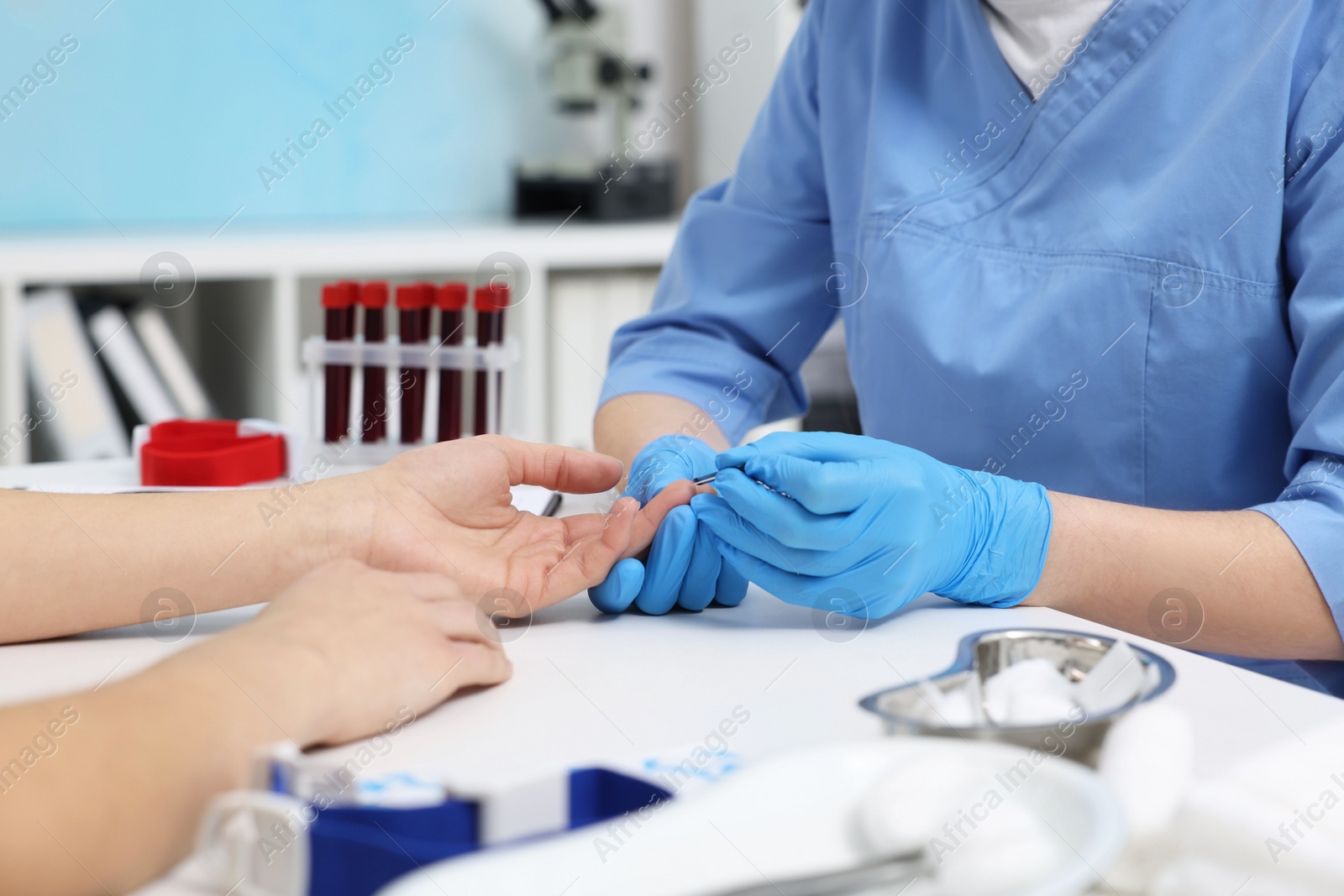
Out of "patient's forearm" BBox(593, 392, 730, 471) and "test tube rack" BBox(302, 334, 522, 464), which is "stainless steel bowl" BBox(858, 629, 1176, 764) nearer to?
"patient's forearm" BBox(593, 392, 730, 471)

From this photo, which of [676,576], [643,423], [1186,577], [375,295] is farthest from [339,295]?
[1186,577]

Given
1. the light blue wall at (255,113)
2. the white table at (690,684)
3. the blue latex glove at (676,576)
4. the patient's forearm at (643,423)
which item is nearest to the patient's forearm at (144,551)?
the white table at (690,684)

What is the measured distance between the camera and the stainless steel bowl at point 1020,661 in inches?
17.2

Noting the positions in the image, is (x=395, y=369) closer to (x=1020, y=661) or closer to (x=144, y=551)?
(x=144, y=551)

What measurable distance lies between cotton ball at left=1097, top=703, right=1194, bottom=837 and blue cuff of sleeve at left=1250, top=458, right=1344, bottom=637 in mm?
407

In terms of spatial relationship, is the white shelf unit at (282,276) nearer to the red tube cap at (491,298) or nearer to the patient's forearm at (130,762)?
the red tube cap at (491,298)

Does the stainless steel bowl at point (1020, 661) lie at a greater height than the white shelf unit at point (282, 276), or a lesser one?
greater

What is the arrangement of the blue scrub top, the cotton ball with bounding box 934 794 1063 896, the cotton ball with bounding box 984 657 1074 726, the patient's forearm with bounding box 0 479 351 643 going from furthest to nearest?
the blue scrub top
the patient's forearm with bounding box 0 479 351 643
the cotton ball with bounding box 984 657 1074 726
the cotton ball with bounding box 934 794 1063 896

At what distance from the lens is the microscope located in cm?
244

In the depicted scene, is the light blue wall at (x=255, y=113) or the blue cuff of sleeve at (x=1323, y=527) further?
the light blue wall at (x=255, y=113)

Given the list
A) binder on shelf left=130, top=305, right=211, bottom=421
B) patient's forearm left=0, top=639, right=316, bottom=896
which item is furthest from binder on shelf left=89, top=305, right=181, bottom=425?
patient's forearm left=0, top=639, right=316, bottom=896

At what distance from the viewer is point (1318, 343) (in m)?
0.81

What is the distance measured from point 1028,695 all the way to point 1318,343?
482 millimetres

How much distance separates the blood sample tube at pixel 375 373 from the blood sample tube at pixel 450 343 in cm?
6
